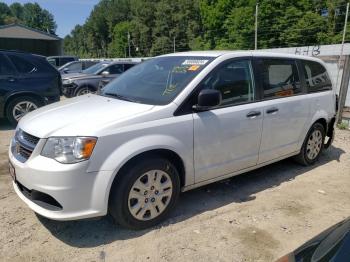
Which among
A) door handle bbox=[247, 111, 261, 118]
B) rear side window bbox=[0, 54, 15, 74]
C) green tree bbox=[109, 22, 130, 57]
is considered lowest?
door handle bbox=[247, 111, 261, 118]

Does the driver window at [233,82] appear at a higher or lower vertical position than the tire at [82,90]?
higher

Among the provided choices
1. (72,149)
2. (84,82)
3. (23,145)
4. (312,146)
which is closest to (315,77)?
(312,146)

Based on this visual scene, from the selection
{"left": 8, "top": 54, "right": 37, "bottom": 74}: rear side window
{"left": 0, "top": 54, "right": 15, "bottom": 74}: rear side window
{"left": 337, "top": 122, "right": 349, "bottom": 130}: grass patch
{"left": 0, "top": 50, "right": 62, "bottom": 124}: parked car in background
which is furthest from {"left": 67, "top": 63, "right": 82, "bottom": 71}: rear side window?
{"left": 337, "top": 122, "right": 349, "bottom": 130}: grass patch

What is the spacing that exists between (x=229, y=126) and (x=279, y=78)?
4.13ft

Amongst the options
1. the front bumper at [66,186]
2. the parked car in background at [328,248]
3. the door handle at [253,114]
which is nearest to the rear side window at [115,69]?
the door handle at [253,114]

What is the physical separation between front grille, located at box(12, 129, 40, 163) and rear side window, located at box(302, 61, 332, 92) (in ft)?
12.4

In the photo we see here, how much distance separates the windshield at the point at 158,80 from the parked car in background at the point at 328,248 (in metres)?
1.99

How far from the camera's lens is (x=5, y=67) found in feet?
24.9

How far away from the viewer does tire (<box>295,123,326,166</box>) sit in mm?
5125

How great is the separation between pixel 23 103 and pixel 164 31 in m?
61.9

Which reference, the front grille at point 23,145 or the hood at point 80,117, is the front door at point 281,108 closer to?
the hood at point 80,117

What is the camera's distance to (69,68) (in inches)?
642

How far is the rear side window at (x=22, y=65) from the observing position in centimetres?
771

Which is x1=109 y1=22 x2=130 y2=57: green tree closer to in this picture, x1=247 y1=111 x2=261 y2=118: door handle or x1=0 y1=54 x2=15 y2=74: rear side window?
x1=0 y1=54 x2=15 y2=74: rear side window
